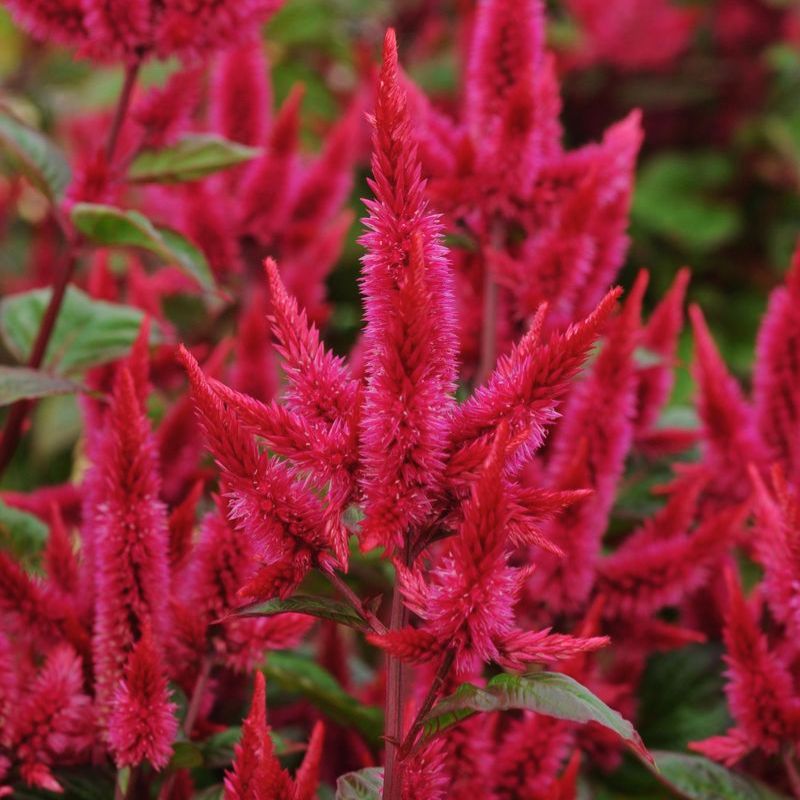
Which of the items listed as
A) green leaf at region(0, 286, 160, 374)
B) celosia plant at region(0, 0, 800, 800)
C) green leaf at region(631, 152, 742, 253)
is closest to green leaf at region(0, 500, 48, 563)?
celosia plant at region(0, 0, 800, 800)

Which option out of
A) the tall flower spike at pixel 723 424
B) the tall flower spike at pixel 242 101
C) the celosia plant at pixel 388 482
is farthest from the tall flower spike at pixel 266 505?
the tall flower spike at pixel 242 101

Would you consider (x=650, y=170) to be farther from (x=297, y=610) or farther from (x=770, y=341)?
(x=297, y=610)

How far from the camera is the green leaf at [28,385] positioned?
0.70 meters

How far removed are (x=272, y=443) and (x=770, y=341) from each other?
1.61ft

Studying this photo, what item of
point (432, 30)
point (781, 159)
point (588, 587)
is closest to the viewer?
point (588, 587)

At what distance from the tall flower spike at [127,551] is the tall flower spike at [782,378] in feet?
1.56

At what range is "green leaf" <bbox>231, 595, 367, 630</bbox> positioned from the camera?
18.5 inches

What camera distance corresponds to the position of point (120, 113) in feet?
2.68

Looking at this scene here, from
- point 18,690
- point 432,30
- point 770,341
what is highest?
point 432,30

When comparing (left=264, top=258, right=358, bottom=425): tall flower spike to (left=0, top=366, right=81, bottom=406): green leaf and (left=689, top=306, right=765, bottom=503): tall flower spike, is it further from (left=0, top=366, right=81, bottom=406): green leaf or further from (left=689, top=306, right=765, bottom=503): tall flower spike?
(left=689, top=306, right=765, bottom=503): tall flower spike

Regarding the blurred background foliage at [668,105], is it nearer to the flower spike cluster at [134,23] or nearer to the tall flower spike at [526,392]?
the flower spike cluster at [134,23]

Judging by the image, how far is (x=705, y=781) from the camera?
2.21 ft

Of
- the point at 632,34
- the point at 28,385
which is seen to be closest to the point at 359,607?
the point at 28,385

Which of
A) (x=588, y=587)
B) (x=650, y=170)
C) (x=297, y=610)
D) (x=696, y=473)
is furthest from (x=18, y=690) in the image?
(x=650, y=170)
